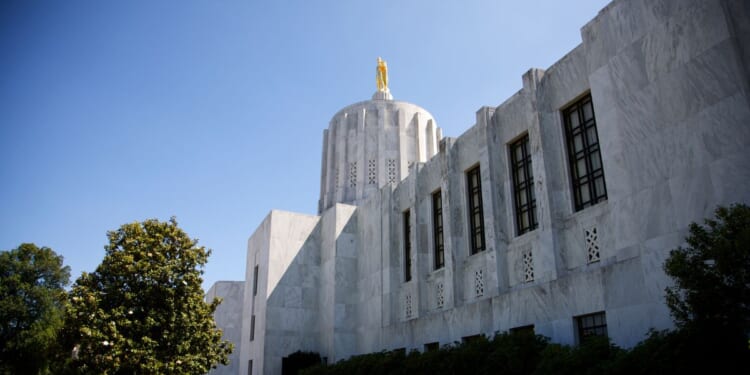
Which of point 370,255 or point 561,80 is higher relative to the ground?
point 561,80

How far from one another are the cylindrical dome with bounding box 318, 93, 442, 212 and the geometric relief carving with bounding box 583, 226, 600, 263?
69.6 ft

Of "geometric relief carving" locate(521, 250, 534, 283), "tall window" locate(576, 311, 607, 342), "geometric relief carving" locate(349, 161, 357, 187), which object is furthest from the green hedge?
"geometric relief carving" locate(349, 161, 357, 187)

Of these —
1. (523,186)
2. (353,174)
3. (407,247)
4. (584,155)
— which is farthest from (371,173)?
(584,155)

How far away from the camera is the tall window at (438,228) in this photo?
22.2 m

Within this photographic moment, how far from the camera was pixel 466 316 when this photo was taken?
18078 millimetres

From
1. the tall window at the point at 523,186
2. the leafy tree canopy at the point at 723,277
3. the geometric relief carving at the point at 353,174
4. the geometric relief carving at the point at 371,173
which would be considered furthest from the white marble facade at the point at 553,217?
the geometric relief carving at the point at 353,174

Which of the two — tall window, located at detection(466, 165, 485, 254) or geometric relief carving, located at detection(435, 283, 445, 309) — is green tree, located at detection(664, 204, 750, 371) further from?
geometric relief carving, located at detection(435, 283, 445, 309)

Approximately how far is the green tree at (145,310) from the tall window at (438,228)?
9.35 metres

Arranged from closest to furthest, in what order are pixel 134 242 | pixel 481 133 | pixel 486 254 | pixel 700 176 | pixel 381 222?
pixel 700 176 → pixel 486 254 → pixel 481 133 → pixel 134 242 → pixel 381 222

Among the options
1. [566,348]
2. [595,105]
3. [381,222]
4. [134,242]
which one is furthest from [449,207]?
[134,242]

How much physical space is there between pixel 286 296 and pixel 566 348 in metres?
18.8

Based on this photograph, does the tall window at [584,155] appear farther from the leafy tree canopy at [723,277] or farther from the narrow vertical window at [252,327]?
the narrow vertical window at [252,327]

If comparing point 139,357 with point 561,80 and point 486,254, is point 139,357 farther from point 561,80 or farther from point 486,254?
point 561,80

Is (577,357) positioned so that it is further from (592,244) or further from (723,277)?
(592,244)
